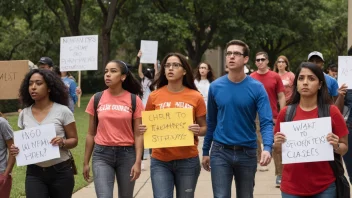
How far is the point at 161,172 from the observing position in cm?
587

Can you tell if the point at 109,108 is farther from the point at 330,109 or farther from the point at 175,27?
the point at 175,27

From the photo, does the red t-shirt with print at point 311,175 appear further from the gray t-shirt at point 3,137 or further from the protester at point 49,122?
the gray t-shirt at point 3,137

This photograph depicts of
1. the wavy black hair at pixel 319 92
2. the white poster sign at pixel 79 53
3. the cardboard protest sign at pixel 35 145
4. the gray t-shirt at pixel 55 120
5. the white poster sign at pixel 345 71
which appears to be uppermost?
the white poster sign at pixel 79 53

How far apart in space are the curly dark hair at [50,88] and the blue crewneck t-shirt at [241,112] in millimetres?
1401

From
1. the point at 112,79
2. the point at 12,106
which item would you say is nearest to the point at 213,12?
the point at 12,106

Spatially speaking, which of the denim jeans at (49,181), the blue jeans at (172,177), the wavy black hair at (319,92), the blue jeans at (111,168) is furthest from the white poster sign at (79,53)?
the wavy black hair at (319,92)

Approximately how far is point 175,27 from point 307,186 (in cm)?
2632

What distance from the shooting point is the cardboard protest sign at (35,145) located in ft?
18.2

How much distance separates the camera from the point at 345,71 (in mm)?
7348

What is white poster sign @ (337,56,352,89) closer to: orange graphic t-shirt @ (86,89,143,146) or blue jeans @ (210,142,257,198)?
blue jeans @ (210,142,257,198)

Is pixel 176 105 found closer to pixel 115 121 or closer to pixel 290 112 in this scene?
pixel 115 121

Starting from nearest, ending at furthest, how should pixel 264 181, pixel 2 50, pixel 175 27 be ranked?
pixel 264 181
pixel 175 27
pixel 2 50

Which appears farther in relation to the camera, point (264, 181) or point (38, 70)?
point (264, 181)

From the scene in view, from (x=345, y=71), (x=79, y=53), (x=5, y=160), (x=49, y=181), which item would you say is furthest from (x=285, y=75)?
(x=5, y=160)
